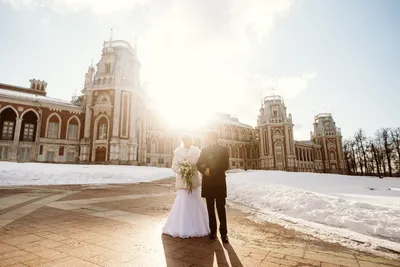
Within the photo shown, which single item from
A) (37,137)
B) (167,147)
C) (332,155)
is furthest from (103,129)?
(332,155)

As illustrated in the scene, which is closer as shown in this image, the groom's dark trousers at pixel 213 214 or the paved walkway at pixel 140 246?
the paved walkway at pixel 140 246

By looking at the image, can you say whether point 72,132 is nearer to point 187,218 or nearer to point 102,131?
point 102,131

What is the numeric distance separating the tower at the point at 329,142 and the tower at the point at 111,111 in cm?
5212

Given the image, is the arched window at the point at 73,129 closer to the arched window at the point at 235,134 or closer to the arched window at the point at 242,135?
the arched window at the point at 235,134

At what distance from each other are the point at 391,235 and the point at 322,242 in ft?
5.58

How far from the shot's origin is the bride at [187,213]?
13.1 feet

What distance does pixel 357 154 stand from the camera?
176 ft

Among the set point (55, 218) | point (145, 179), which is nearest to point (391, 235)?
point (55, 218)

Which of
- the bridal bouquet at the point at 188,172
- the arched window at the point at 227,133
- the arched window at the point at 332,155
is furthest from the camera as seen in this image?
the arched window at the point at 332,155

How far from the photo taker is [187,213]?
4.08 metres

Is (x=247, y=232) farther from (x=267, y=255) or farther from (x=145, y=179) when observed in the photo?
(x=145, y=179)

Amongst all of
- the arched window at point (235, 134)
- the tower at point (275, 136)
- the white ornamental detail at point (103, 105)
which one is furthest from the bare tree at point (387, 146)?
the white ornamental detail at point (103, 105)

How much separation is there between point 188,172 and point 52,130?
33950mm

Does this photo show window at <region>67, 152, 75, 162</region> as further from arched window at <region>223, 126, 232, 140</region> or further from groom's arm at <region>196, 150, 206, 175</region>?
arched window at <region>223, 126, 232, 140</region>
